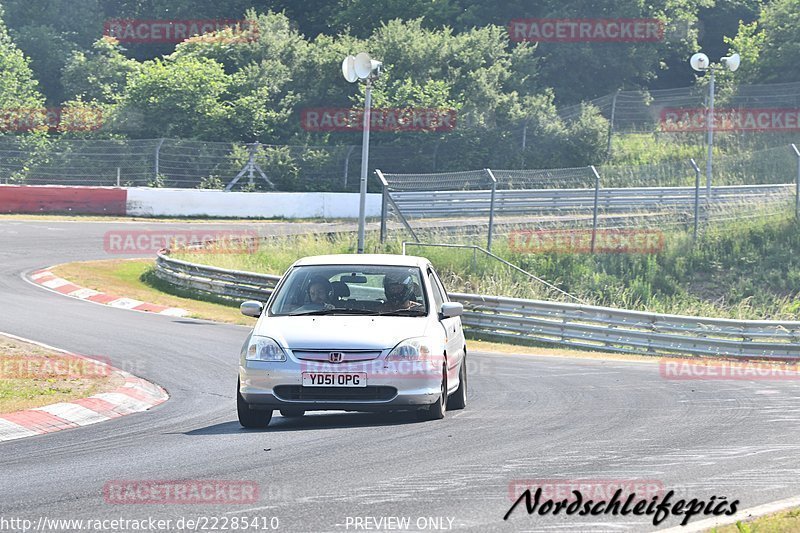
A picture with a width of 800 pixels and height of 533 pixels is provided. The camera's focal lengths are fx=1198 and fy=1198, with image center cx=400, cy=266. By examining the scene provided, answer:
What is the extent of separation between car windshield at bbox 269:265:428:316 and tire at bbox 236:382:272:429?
93 cm

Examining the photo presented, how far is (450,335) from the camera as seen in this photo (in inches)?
447

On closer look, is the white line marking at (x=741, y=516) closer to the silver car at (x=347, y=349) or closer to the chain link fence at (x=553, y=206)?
the silver car at (x=347, y=349)

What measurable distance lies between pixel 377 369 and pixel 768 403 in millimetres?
4574

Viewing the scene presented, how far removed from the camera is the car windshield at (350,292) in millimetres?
10953

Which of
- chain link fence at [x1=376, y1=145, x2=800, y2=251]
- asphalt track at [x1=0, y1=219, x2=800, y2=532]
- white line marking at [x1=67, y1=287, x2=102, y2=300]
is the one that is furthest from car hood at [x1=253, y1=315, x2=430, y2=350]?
chain link fence at [x1=376, y1=145, x2=800, y2=251]

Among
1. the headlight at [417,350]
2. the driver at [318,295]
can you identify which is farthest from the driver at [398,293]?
the headlight at [417,350]

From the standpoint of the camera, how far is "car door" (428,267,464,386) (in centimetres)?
1114

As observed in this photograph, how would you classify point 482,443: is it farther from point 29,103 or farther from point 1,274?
point 29,103

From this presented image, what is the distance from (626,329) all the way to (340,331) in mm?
11630

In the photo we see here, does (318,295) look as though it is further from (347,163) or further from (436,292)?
(347,163)

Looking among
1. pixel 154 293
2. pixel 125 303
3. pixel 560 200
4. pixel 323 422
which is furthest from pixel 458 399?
pixel 560 200

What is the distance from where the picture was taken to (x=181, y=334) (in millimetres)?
19250

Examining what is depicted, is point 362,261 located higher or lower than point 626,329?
higher

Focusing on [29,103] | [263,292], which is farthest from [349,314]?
[29,103]
